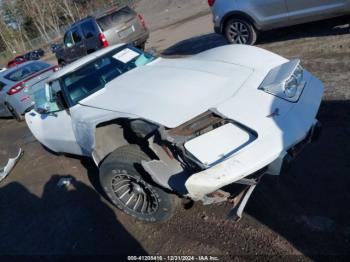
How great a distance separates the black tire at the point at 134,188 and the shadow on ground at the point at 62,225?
31cm

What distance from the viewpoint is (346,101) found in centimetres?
466

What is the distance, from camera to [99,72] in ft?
15.2

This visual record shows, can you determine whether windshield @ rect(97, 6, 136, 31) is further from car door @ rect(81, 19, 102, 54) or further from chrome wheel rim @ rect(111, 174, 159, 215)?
chrome wheel rim @ rect(111, 174, 159, 215)

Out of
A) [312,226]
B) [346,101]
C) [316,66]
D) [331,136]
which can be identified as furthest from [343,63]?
[312,226]

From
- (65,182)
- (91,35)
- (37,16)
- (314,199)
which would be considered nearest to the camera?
(314,199)

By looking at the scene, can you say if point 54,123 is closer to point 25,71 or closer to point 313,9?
point 313,9

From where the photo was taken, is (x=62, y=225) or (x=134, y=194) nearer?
(x=134, y=194)

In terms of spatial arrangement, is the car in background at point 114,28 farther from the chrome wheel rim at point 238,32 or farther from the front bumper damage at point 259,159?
the front bumper damage at point 259,159

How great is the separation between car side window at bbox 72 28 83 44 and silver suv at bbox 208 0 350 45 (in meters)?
6.28

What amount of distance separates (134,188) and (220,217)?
913 mm

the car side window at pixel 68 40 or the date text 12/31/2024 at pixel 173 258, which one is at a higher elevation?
the car side window at pixel 68 40

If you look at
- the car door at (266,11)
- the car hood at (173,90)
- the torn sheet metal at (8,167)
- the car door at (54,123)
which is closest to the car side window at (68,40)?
the torn sheet metal at (8,167)

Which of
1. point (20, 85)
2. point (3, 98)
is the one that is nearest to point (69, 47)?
point (3, 98)

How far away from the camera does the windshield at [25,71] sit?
367 inches
